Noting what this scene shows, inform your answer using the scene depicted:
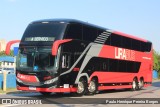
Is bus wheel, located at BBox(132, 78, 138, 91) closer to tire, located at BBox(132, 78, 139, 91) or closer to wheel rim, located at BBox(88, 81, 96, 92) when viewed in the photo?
tire, located at BBox(132, 78, 139, 91)

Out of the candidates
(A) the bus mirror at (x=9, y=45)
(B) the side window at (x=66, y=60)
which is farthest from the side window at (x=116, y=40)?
(A) the bus mirror at (x=9, y=45)

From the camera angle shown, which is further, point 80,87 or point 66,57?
point 80,87

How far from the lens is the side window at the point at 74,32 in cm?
1837

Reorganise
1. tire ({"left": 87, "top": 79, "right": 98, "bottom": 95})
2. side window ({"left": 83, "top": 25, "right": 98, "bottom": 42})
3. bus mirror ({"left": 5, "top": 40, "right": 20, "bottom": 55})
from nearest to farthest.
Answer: bus mirror ({"left": 5, "top": 40, "right": 20, "bottom": 55})
side window ({"left": 83, "top": 25, "right": 98, "bottom": 42})
tire ({"left": 87, "top": 79, "right": 98, "bottom": 95})

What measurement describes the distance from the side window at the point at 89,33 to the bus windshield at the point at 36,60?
2887mm

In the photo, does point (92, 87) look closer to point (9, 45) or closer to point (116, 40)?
point (116, 40)

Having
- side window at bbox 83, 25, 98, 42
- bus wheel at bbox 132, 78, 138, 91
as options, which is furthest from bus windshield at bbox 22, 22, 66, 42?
bus wheel at bbox 132, 78, 138, 91

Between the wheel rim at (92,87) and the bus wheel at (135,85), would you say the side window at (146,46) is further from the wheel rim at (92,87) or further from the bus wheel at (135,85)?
the wheel rim at (92,87)

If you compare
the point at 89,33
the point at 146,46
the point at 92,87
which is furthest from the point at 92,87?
the point at 146,46

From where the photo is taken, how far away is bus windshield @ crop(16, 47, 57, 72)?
17734 mm

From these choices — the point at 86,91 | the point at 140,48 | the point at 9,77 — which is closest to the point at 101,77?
the point at 86,91

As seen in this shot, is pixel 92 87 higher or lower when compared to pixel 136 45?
lower

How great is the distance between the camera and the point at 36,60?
1805 cm

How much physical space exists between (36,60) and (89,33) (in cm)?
390
